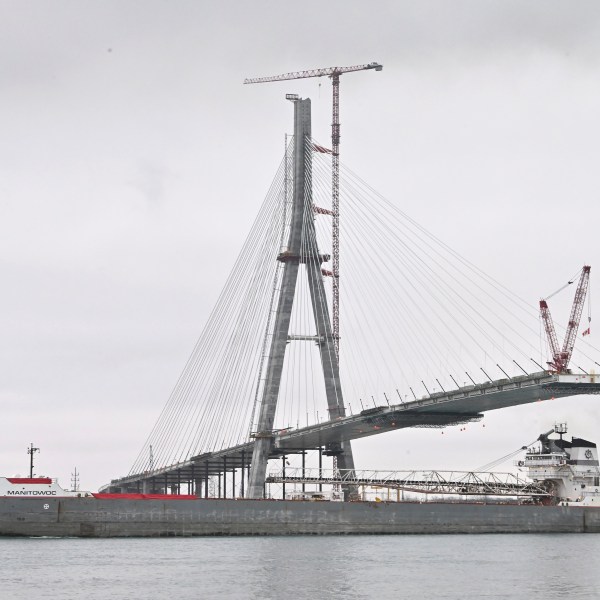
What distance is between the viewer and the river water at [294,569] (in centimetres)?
5062

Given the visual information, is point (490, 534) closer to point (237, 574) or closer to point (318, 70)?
point (237, 574)

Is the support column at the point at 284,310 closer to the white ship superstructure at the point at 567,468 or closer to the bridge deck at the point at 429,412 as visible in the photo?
the bridge deck at the point at 429,412

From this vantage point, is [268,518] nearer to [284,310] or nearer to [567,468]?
[284,310]

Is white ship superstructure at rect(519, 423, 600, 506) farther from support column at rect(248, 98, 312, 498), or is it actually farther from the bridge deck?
support column at rect(248, 98, 312, 498)

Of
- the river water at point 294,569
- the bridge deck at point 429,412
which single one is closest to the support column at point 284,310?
the bridge deck at point 429,412

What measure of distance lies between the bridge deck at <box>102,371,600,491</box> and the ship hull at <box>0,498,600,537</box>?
956 cm

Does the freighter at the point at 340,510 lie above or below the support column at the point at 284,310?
below

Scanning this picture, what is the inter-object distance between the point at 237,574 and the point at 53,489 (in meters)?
32.5

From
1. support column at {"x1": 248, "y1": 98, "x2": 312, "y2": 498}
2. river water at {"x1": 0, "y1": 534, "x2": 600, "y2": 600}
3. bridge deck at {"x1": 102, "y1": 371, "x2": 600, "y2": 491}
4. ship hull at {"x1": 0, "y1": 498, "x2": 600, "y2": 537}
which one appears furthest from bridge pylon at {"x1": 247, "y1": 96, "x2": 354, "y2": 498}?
river water at {"x1": 0, "y1": 534, "x2": 600, "y2": 600}

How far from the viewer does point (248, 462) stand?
5507 inches

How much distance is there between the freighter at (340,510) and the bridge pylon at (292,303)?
23.8ft

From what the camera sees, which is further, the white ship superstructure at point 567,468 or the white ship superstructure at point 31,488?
the white ship superstructure at point 567,468

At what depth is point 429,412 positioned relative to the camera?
10606 centimetres

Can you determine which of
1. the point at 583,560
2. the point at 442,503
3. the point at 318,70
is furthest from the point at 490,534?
the point at 318,70
